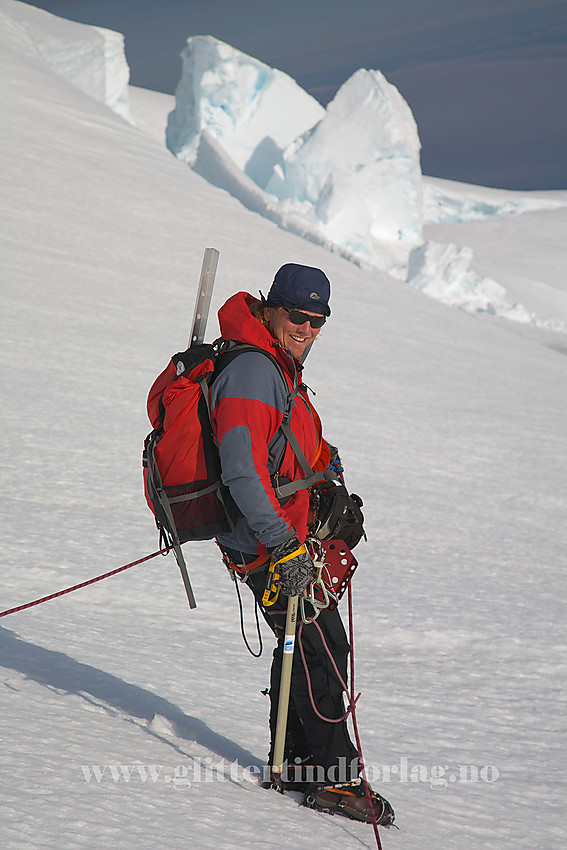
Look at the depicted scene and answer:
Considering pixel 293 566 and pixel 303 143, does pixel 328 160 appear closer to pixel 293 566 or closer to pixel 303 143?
pixel 303 143

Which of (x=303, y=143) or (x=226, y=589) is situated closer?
(x=226, y=589)

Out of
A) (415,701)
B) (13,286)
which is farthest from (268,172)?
(415,701)

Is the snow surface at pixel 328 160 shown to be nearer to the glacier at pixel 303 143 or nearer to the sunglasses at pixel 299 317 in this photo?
the glacier at pixel 303 143

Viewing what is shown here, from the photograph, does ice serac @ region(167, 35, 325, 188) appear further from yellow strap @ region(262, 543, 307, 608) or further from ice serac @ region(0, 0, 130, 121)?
yellow strap @ region(262, 543, 307, 608)

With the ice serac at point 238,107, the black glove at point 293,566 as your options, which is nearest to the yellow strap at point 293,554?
the black glove at point 293,566

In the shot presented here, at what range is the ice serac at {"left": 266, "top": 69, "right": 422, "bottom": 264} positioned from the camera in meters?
23.6

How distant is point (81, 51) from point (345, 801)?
25.8 m

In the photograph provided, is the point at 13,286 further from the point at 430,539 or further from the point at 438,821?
the point at 438,821

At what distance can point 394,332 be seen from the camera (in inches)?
398

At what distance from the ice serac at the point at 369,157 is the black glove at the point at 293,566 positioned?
72.0 feet

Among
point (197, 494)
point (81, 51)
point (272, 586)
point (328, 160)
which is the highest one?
point (81, 51)

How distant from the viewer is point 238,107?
25906 millimetres

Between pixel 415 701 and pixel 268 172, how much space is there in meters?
25.8

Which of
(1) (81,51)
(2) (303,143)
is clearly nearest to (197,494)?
(2) (303,143)
